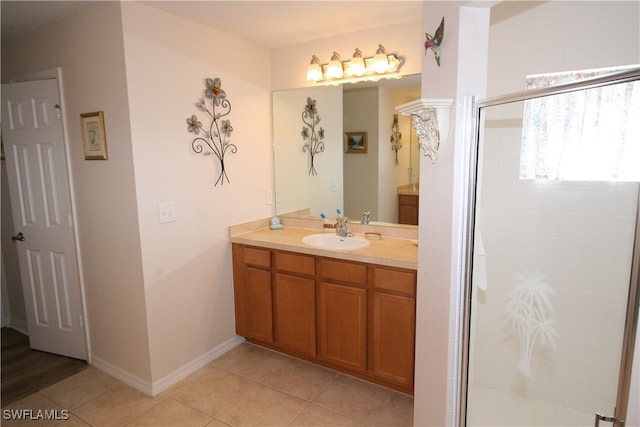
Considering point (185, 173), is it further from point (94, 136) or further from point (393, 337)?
point (393, 337)

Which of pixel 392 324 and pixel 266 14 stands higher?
pixel 266 14

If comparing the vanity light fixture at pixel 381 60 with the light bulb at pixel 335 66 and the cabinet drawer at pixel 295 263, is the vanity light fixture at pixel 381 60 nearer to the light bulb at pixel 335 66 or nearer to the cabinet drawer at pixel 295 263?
the light bulb at pixel 335 66

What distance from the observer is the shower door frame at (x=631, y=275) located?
1109 millimetres

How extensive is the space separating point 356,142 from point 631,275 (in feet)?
6.88

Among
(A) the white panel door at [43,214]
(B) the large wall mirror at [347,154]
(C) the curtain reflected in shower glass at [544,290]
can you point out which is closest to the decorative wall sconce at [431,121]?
(C) the curtain reflected in shower glass at [544,290]

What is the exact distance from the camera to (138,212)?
230 cm

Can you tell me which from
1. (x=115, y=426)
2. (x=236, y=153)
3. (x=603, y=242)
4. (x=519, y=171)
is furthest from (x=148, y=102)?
(x=603, y=242)

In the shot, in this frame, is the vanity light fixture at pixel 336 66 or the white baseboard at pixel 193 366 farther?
the vanity light fixture at pixel 336 66

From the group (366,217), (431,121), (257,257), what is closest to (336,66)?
(366,217)

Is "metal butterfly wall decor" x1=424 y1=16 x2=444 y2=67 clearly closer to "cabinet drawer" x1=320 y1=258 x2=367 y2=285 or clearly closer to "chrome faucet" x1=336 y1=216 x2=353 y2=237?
"cabinet drawer" x1=320 y1=258 x2=367 y2=285

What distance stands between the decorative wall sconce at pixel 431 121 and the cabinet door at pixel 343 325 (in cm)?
109

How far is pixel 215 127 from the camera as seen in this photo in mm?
2740

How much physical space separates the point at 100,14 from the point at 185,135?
0.82m

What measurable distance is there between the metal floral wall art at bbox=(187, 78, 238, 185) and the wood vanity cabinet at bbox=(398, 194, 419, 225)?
1.32 metres
